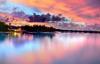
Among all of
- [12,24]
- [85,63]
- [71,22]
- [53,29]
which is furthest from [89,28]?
[85,63]

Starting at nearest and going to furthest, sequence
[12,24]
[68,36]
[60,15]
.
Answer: [60,15]
[12,24]
[68,36]

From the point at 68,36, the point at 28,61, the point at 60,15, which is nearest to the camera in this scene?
the point at 28,61

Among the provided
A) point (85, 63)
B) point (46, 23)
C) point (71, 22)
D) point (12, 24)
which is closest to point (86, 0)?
point (71, 22)

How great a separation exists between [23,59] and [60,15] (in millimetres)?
4669

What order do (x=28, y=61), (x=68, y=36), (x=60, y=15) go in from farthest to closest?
(x=68, y=36) < (x=60, y=15) < (x=28, y=61)

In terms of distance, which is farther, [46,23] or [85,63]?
[46,23]

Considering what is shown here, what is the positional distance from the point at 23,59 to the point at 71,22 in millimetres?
5126

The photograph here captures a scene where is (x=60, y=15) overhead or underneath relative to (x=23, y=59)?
overhead

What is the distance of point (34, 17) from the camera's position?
9.73m

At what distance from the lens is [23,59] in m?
4.91

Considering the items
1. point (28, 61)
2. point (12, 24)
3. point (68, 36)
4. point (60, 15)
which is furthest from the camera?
point (68, 36)

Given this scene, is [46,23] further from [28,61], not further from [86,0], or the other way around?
[28,61]

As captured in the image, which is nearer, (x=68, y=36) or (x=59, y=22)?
(x=59, y=22)

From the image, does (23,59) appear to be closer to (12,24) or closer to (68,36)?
(12,24)
